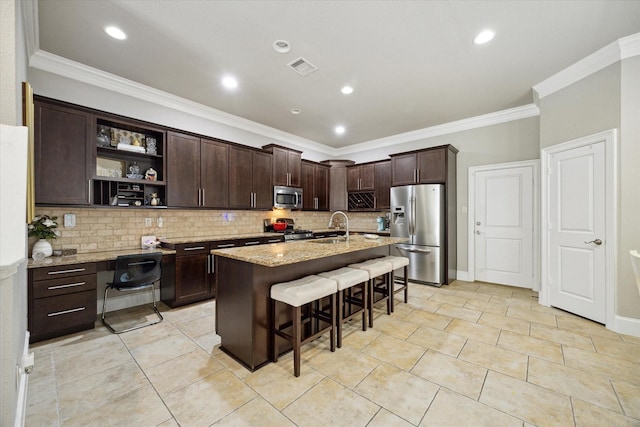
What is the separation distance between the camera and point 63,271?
259 centimetres

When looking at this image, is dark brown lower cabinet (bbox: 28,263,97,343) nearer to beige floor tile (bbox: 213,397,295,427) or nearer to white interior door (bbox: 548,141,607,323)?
beige floor tile (bbox: 213,397,295,427)

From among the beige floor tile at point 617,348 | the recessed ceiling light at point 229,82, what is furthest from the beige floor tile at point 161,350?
the beige floor tile at point 617,348

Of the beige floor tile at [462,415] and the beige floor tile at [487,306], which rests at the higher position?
the beige floor tile at [462,415]

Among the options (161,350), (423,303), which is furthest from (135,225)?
(423,303)

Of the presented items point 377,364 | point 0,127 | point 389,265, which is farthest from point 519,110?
point 0,127

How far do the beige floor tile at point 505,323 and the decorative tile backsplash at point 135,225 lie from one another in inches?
151

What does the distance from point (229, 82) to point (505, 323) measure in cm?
448

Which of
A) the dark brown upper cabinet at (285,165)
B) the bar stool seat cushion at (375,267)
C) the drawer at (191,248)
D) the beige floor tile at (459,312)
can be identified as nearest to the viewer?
the bar stool seat cushion at (375,267)

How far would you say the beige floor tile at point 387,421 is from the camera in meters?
1.55

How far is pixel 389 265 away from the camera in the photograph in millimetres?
3164

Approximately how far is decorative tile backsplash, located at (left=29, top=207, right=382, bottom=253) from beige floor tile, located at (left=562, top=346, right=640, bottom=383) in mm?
4482

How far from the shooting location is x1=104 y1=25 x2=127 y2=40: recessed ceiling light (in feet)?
7.93

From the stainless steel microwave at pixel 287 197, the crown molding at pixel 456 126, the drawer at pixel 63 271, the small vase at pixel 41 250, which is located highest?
the crown molding at pixel 456 126

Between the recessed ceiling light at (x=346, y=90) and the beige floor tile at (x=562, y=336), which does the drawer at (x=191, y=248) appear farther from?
the beige floor tile at (x=562, y=336)
